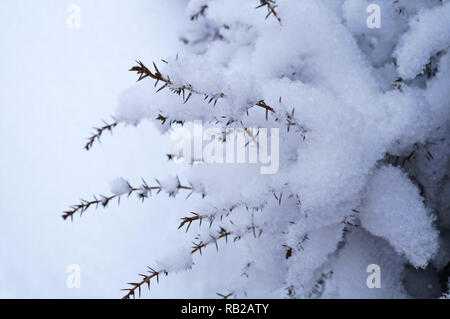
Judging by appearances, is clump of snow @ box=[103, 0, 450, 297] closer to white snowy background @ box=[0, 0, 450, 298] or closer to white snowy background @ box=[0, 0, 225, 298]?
white snowy background @ box=[0, 0, 450, 298]

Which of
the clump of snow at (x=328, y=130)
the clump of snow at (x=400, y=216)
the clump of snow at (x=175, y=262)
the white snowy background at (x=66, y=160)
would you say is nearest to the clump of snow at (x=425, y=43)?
the clump of snow at (x=328, y=130)

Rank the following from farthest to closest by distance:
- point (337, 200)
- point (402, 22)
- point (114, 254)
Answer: point (114, 254) < point (402, 22) < point (337, 200)

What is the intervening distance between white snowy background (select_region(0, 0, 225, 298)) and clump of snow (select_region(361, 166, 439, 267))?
3.68ft

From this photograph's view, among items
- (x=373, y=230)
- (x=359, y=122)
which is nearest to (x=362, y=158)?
(x=359, y=122)

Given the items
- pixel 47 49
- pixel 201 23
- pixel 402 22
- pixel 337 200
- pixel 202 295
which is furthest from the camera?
pixel 47 49

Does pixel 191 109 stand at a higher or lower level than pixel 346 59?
lower

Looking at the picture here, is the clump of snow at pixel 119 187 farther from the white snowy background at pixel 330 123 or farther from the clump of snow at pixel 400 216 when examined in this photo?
the clump of snow at pixel 400 216

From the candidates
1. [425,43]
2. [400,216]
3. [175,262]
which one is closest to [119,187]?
[175,262]

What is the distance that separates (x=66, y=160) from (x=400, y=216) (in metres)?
1.88

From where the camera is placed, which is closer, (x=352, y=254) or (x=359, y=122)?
(x=359, y=122)

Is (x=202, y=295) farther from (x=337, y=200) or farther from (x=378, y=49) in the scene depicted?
(x=378, y=49)

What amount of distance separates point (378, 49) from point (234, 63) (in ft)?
1.31

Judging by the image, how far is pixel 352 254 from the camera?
80 cm

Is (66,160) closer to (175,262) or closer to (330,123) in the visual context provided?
(175,262)
